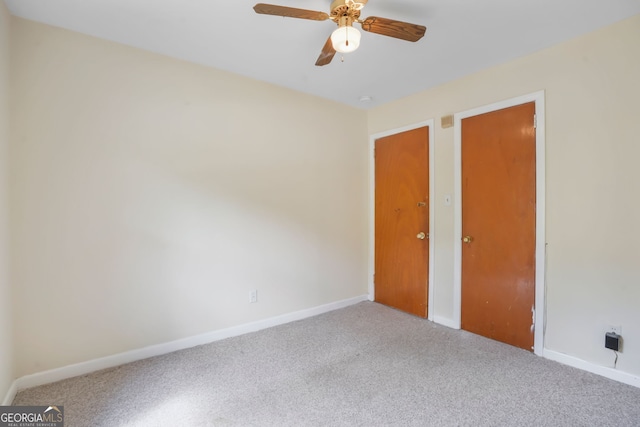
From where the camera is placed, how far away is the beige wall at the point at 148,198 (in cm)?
201

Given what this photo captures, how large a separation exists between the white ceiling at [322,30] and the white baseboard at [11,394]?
2420 millimetres

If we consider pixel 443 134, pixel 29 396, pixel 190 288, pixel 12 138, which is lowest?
pixel 29 396

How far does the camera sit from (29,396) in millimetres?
1888

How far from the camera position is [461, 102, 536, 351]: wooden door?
2.47 metres

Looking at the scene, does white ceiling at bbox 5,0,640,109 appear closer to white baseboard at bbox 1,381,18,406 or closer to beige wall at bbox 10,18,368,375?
beige wall at bbox 10,18,368,375

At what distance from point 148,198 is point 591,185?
3.39 metres

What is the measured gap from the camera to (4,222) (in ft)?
6.05

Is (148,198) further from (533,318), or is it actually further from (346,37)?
(533,318)

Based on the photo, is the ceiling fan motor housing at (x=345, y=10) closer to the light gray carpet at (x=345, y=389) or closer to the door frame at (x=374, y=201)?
the door frame at (x=374, y=201)

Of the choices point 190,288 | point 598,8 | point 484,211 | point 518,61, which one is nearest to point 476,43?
point 518,61

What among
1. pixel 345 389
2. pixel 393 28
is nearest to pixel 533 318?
pixel 345 389

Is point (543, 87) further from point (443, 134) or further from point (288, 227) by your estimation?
point (288, 227)

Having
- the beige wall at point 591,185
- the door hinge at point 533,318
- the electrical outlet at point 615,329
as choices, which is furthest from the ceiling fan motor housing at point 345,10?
the electrical outlet at point 615,329

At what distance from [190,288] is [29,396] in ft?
3.71
